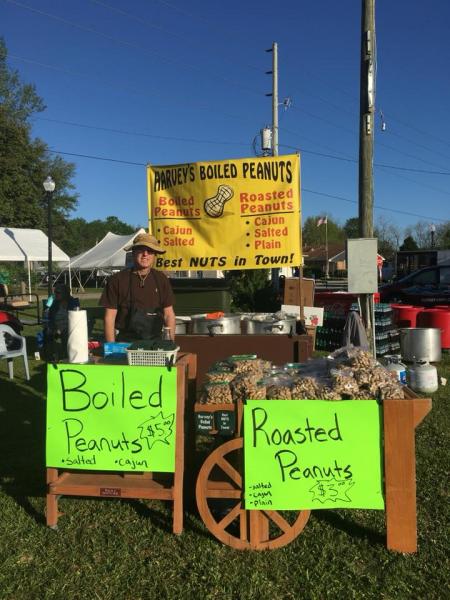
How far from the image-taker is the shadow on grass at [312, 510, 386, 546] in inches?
113

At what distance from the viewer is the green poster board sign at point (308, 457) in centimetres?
264

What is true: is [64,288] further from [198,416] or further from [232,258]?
[198,416]

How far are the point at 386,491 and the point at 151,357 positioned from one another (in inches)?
59.6

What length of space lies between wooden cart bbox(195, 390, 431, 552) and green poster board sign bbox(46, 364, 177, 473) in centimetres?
25

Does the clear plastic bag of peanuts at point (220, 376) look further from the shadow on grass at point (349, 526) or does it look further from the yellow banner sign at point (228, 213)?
the yellow banner sign at point (228, 213)

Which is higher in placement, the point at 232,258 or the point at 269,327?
the point at 232,258

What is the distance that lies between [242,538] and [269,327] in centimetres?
238

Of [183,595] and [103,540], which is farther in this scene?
[103,540]

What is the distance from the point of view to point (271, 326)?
15.8ft

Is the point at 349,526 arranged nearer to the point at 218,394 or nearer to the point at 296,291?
the point at 218,394

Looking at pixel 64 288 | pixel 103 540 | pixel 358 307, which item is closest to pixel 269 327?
pixel 103 540

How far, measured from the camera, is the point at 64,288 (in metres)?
9.10

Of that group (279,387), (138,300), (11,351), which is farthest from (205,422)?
(11,351)

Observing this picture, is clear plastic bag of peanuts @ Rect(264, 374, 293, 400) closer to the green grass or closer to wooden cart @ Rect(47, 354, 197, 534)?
wooden cart @ Rect(47, 354, 197, 534)
